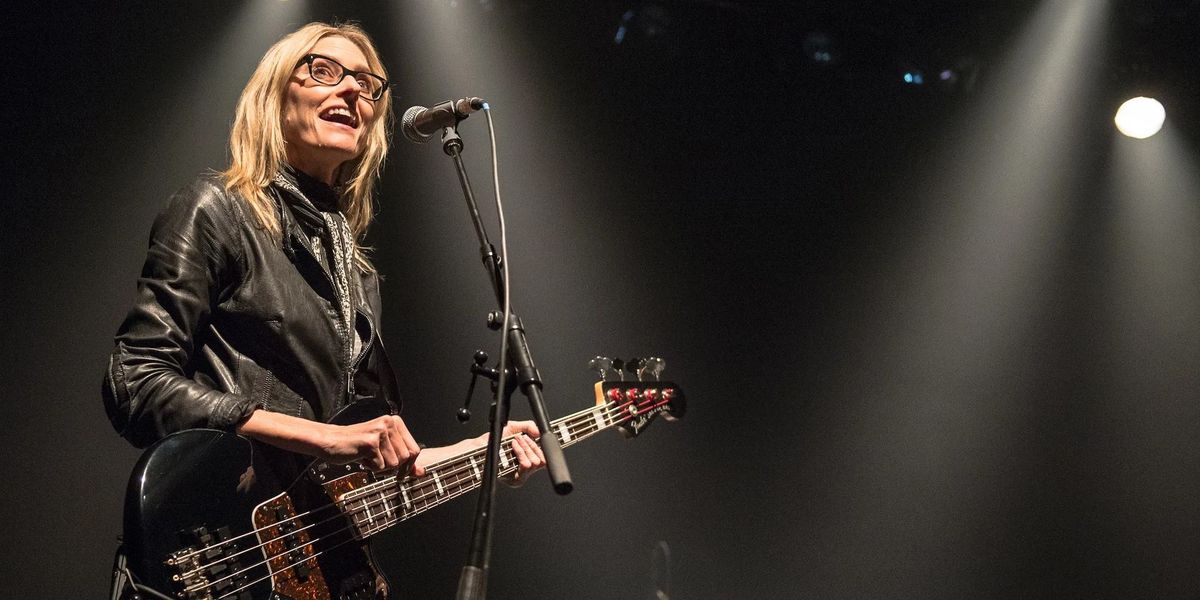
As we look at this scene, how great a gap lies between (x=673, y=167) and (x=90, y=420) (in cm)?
305

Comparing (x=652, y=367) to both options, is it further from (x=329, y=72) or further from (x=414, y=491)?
(x=329, y=72)

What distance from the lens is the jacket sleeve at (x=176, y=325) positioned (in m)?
1.80

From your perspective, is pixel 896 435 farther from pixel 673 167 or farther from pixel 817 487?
pixel 673 167

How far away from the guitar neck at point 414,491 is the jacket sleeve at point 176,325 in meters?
0.35

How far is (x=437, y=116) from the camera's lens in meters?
2.09

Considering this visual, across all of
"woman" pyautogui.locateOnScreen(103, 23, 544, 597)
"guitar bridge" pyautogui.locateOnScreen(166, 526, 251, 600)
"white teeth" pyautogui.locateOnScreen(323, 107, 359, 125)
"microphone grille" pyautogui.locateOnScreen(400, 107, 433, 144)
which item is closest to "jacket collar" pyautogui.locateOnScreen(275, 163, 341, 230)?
"woman" pyautogui.locateOnScreen(103, 23, 544, 597)

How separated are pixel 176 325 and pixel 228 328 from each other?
16 centimetres

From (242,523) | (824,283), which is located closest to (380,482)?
(242,523)

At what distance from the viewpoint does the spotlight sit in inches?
199

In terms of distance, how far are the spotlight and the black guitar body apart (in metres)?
4.81

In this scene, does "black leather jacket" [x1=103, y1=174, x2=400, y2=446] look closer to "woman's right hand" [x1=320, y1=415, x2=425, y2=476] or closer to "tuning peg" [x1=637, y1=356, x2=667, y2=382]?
"woman's right hand" [x1=320, y1=415, x2=425, y2=476]

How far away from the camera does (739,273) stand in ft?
16.2

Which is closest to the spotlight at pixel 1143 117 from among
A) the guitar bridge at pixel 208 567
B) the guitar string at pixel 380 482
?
the guitar string at pixel 380 482

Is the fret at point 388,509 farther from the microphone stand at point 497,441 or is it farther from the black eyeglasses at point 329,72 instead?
the black eyeglasses at point 329,72
